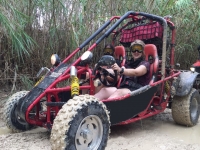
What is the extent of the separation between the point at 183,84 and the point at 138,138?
3.03 ft

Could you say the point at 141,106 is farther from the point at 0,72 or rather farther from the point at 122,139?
the point at 0,72

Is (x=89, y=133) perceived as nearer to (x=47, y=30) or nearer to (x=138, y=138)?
(x=138, y=138)

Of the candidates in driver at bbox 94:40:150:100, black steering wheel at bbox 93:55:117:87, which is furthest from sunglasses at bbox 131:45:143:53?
black steering wheel at bbox 93:55:117:87

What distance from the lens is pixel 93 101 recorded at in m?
2.31

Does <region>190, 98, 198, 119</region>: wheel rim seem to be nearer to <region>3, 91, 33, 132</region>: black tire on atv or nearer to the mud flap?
the mud flap

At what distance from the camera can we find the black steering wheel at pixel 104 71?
101 inches

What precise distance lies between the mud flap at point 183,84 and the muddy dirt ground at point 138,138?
46cm

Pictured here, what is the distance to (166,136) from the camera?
10.4 ft

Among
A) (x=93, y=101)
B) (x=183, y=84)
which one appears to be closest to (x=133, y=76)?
(x=183, y=84)

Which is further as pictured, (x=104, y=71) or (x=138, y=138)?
(x=138, y=138)

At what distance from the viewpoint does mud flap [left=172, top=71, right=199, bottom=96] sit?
3.43m

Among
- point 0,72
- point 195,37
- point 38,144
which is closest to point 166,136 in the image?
point 38,144

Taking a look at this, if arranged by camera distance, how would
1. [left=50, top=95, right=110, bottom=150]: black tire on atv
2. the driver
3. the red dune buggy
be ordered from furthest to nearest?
the driver
the red dune buggy
[left=50, top=95, right=110, bottom=150]: black tire on atv

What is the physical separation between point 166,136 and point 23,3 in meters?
2.50
